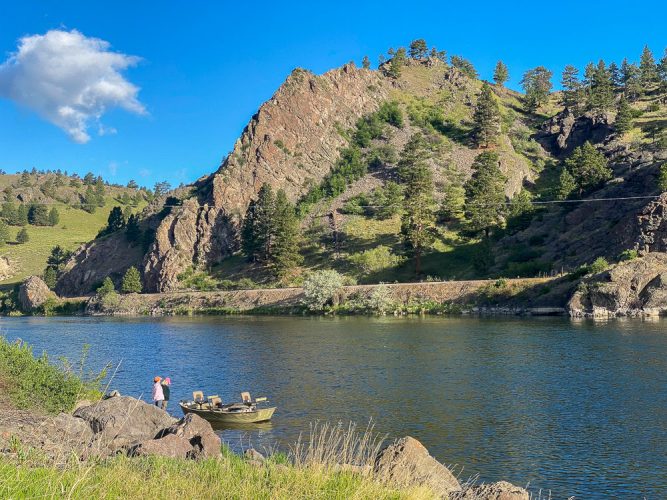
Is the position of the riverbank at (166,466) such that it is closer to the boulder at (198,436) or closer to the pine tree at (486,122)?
the boulder at (198,436)

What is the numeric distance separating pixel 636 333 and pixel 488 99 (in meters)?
117

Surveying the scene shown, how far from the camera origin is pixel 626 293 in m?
73.1

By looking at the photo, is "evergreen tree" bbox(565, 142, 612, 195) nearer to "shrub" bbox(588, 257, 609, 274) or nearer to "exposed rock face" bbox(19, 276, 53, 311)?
"shrub" bbox(588, 257, 609, 274)

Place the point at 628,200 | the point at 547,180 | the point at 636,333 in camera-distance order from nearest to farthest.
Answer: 1. the point at 636,333
2. the point at 628,200
3. the point at 547,180

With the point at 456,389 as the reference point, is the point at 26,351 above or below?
above

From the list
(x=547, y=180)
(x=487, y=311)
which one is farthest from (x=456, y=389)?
(x=547, y=180)

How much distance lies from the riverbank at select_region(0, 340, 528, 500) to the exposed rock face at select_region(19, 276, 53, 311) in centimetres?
12340

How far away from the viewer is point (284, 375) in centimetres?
4112

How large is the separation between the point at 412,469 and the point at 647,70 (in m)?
207

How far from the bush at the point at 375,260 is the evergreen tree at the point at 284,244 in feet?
40.5

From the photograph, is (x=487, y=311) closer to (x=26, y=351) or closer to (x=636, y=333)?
(x=636, y=333)

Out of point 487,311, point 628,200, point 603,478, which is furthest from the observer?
point 628,200

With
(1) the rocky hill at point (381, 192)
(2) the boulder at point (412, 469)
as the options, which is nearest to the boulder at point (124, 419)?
(2) the boulder at point (412, 469)

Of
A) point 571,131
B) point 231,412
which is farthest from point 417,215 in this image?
point 231,412
